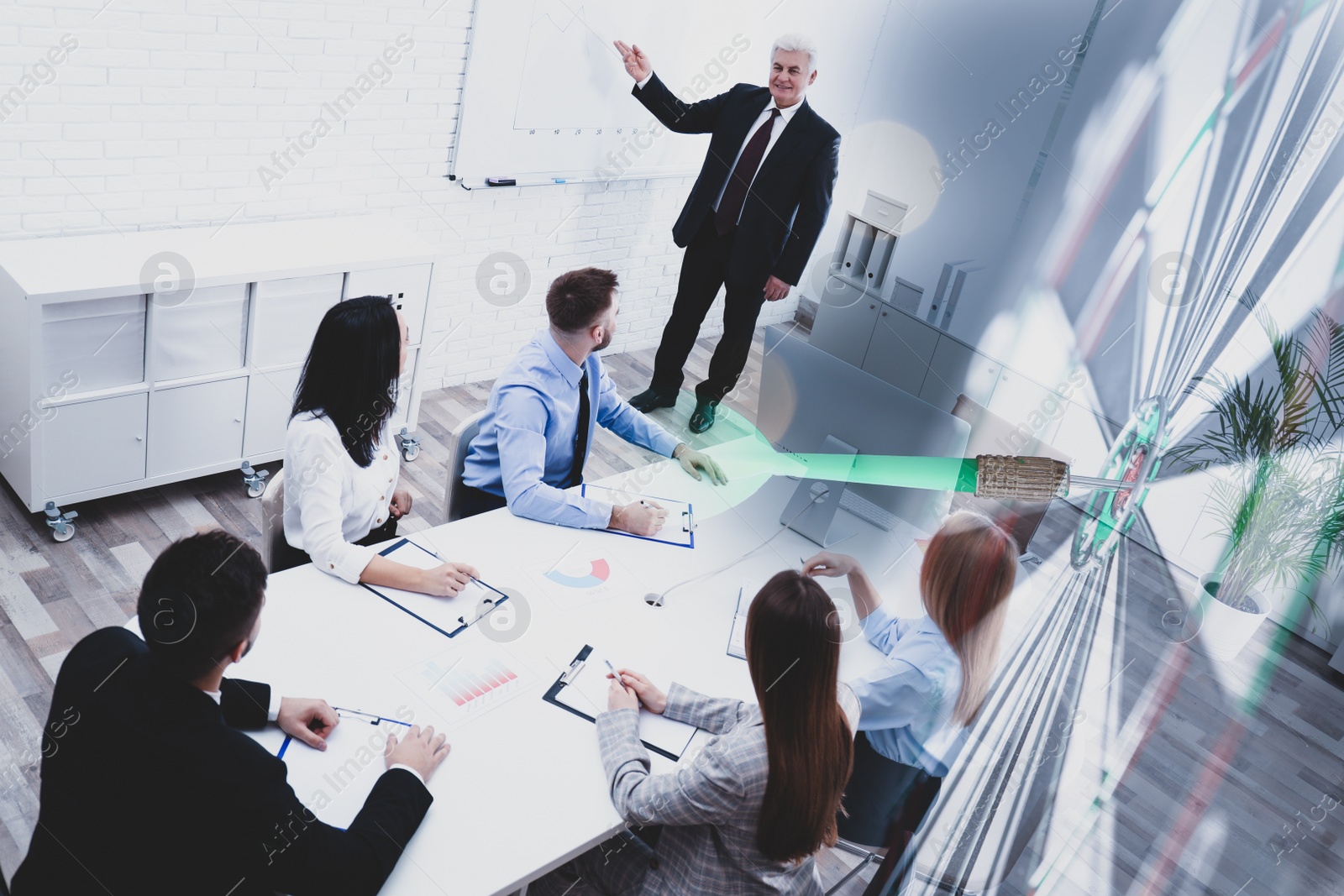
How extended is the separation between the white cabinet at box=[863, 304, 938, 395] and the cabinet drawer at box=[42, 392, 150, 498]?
2259 mm

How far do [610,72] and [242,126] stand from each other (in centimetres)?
156

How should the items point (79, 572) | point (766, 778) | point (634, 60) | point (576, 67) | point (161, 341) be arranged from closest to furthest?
point (766, 778) → point (79, 572) → point (161, 341) → point (576, 67) → point (634, 60)

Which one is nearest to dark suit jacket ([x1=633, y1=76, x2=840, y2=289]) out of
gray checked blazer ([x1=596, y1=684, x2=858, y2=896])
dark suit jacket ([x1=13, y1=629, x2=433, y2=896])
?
gray checked blazer ([x1=596, y1=684, x2=858, y2=896])

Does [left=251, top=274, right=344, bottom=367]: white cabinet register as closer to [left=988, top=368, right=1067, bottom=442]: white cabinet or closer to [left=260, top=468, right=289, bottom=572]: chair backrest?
[left=260, top=468, right=289, bottom=572]: chair backrest

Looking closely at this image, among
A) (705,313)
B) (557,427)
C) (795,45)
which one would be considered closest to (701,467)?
(557,427)

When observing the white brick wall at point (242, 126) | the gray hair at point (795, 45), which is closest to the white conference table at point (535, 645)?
the white brick wall at point (242, 126)

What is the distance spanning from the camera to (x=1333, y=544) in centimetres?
107

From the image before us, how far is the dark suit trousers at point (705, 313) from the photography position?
4418 mm

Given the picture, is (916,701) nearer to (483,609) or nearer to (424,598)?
(483,609)

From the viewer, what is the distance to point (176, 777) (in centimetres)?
133

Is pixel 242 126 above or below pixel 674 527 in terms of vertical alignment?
above

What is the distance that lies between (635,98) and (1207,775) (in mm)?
3727

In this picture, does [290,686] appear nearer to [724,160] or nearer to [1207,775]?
[1207,775]

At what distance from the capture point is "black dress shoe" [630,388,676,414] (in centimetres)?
456
